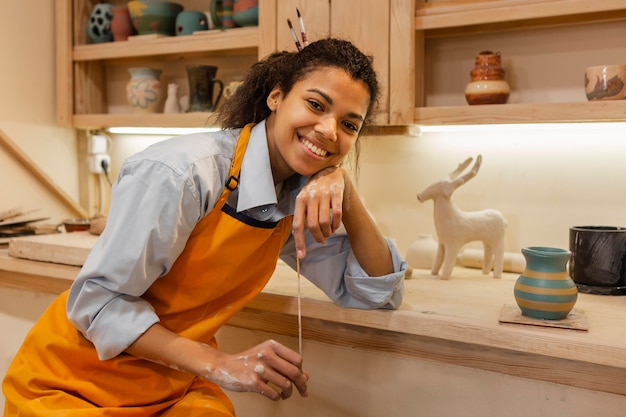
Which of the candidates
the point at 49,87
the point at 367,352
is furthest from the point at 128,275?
the point at 49,87

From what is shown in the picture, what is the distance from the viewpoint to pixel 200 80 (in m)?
2.26

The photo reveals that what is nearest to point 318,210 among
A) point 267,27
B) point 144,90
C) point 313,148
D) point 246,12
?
point 313,148

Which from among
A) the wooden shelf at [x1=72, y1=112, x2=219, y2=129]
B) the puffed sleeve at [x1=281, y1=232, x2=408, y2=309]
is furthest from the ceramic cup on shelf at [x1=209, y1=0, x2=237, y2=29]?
the puffed sleeve at [x1=281, y1=232, x2=408, y2=309]

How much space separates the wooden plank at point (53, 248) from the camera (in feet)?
6.21

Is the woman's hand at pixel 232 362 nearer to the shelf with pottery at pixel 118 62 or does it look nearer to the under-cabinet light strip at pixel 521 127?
the under-cabinet light strip at pixel 521 127

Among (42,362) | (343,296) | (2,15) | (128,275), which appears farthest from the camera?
(2,15)

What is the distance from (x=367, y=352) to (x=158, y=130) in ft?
4.43

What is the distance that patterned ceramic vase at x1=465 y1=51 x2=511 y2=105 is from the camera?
1.80m

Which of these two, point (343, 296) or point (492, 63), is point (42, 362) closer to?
point (343, 296)

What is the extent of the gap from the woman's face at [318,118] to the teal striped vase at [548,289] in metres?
0.47

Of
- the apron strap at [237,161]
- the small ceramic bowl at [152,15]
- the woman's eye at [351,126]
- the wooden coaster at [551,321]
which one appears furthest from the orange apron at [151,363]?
the small ceramic bowl at [152,15]

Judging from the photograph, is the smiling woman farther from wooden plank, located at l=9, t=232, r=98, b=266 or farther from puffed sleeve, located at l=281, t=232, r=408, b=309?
wooden plank, located at l=9, t=232, r=98, b=266

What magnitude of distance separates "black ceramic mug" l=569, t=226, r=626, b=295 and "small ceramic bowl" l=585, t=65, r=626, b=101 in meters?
0.35

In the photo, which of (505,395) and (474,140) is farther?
(474,140)
